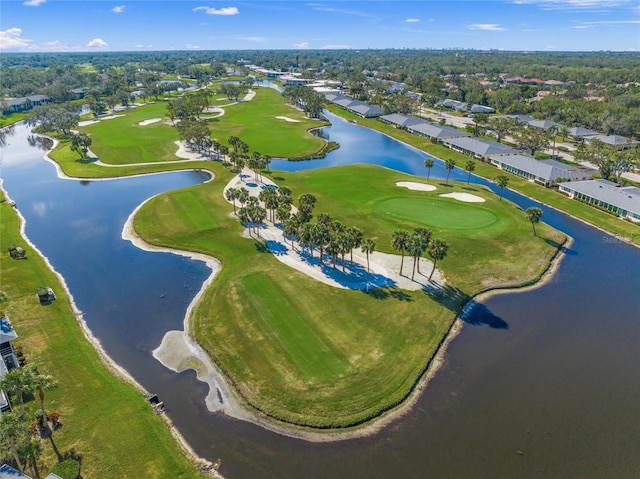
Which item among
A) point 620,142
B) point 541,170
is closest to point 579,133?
point 620,142

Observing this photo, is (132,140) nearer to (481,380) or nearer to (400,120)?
(400,120)

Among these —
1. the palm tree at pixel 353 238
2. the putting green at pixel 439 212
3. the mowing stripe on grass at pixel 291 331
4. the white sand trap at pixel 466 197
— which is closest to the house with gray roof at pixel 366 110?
the white sand trap at pixel 466 197

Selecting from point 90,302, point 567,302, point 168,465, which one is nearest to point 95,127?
point 90,302

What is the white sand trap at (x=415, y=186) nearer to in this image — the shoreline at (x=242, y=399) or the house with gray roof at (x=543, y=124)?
the shoreline at (x=242, y=399)

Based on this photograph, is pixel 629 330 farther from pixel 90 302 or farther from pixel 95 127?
pixel 95 127

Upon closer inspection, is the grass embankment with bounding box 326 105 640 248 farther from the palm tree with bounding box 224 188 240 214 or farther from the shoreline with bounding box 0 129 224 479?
the shoreline with bounding box 0 129 224 479

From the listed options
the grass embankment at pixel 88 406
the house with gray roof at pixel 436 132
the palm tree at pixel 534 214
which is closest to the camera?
the grass embankment at pixel 88 406

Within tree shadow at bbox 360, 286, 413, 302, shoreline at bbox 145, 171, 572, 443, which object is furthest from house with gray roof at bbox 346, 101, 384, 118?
tree shadow at bbox 360, 286, 413, 302
